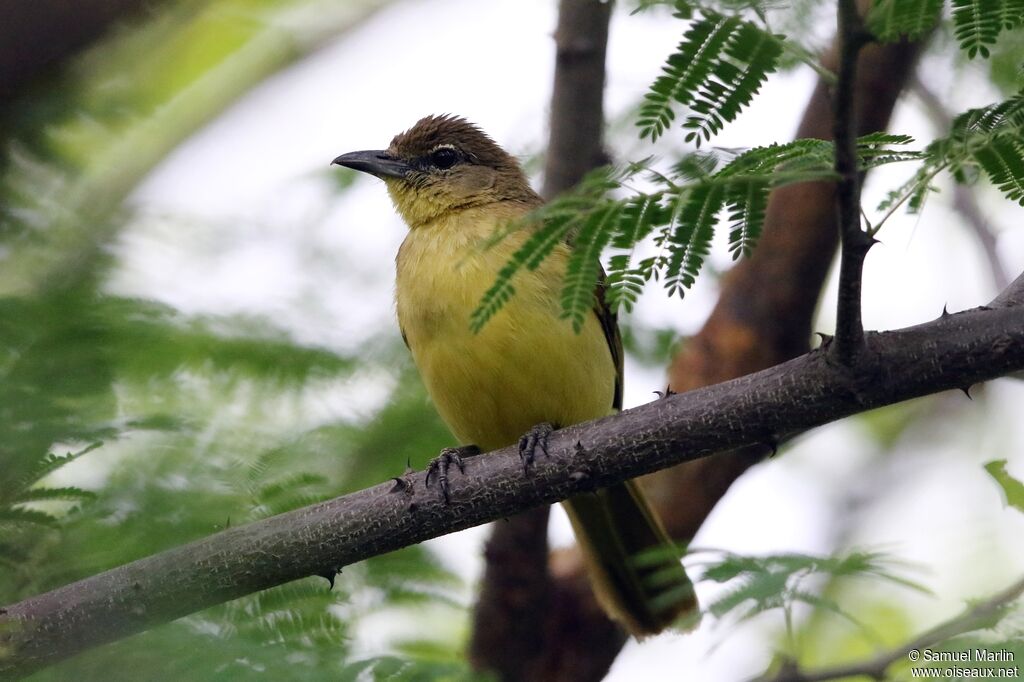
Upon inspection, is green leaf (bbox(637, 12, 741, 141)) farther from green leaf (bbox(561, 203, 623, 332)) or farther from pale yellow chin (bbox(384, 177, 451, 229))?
pale yellow chin (bbox(384, 177, 451, 229))

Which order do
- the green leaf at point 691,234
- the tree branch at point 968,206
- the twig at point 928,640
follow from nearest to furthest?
1. the green leaf at point 691,234
2. the twig at point 928,640
3. the tree branch at point 968,206

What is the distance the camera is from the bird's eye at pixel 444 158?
757 centimetres

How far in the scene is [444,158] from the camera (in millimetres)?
7617

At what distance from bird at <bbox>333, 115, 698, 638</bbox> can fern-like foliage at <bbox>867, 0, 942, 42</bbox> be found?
218cm

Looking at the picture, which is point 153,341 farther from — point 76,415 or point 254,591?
point 254,591

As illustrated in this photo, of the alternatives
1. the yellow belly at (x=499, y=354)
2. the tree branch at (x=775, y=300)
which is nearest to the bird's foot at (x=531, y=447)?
the yellow belly at (x=499, y=354)

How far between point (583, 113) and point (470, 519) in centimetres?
292

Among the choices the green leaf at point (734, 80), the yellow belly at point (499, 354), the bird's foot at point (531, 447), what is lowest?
the bird's foot at point (531, 447)

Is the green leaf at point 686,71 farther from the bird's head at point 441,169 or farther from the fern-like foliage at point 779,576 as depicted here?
the bird's head at point 441,169

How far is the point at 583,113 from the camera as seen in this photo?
6.80 meters

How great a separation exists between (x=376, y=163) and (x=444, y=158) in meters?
0.44

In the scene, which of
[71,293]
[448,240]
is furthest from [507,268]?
[448,240]

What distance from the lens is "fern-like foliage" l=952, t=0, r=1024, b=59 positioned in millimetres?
3354

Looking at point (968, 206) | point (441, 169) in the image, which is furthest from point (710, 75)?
point (968, 206)
